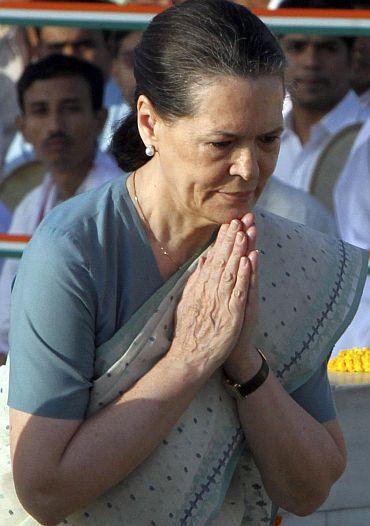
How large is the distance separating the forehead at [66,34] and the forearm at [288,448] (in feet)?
10.9

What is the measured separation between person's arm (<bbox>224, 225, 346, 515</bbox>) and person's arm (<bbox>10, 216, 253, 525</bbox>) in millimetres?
52

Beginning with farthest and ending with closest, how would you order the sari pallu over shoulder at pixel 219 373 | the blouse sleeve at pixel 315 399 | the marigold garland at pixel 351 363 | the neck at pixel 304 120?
the neck at pixel 304 120 → the marigold garland at pixel 351 363 → the blouse sleeve at pixel 315 399 → the sari pallu over shoulder at pixel 219 373

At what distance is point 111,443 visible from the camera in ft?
7.42

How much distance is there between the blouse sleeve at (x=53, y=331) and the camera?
225 centimetres

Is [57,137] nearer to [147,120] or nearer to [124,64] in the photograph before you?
[124,64]

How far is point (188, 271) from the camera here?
2404 mm

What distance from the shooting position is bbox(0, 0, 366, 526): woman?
7.41 ft

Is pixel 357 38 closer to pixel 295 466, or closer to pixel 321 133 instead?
pixel 321 133

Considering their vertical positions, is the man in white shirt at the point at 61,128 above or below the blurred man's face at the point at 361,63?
below

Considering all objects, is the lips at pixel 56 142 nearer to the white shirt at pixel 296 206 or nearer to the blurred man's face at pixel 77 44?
the blurred man's face at pixel 77 44

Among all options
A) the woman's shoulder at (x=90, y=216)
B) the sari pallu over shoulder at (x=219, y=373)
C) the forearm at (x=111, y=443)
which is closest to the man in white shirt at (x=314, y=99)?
the sari pallu over shoulder at (x=219, y=373)

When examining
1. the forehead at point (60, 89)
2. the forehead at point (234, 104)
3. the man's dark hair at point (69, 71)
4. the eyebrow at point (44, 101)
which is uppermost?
the forehead at point (234, 104)

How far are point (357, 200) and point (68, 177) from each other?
52.3 inches

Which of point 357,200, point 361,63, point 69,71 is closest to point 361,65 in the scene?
point 361,63
